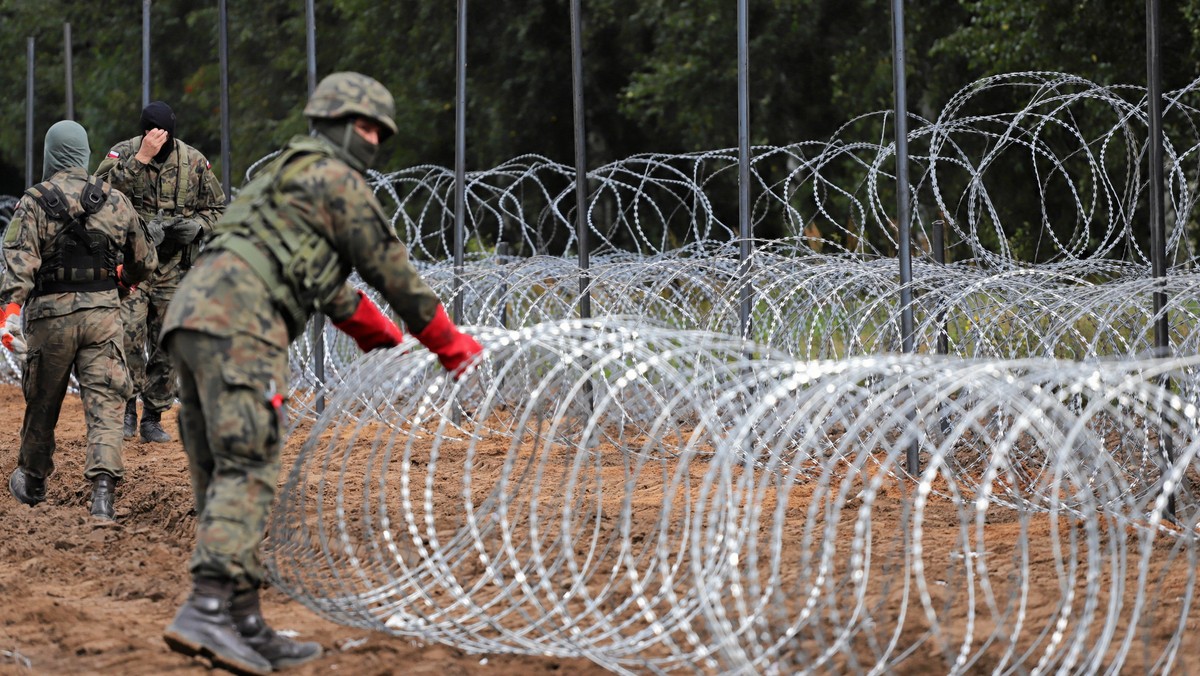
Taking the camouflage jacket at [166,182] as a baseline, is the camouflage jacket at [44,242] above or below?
below

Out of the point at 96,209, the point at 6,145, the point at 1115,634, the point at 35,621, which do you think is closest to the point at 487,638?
the point at 35,621

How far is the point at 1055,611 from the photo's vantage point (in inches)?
210

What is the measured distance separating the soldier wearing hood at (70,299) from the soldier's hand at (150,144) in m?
1.50

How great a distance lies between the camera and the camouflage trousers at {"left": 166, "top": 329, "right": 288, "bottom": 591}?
4.65 metres

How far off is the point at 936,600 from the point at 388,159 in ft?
81.5

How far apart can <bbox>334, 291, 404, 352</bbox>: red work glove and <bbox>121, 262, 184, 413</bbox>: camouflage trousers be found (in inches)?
169

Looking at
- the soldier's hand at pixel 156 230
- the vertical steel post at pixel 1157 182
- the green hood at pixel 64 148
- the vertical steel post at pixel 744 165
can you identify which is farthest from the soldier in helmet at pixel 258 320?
the soldier's hand at pixel 156 230

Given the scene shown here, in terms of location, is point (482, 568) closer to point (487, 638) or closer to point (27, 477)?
point (487, 638)

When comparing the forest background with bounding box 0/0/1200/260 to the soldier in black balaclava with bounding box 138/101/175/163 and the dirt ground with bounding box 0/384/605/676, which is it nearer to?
the soldier in black balaclava with bounding box 138/101/175/163

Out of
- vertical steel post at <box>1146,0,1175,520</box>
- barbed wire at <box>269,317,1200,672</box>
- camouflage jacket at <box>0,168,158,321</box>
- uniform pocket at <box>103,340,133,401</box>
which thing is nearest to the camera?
barbed wire at <box>269,317,1200,672</box>

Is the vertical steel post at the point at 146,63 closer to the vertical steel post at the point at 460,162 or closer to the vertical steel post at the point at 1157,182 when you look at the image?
the vertical steel post at the point at 460,162

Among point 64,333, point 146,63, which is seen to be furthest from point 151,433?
point 146,63

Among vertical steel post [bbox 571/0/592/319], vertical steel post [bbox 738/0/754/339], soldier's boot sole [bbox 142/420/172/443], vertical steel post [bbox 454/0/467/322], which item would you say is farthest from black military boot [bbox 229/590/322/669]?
vertical steel post [bbox 454/0/467/322]

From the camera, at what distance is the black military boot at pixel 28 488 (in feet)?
25.1
